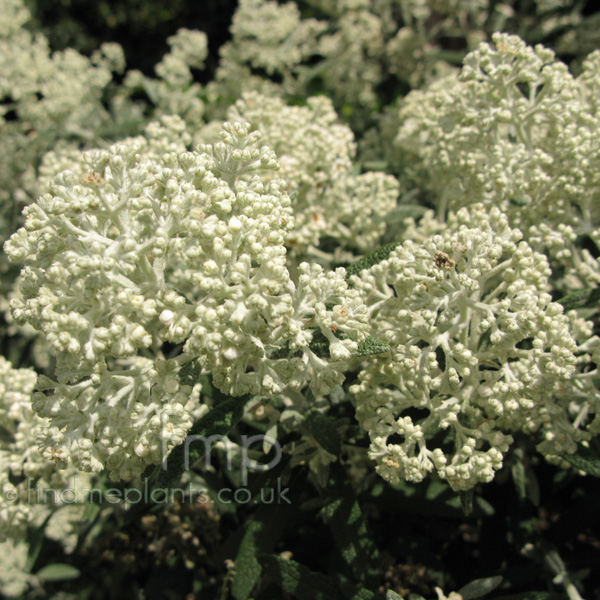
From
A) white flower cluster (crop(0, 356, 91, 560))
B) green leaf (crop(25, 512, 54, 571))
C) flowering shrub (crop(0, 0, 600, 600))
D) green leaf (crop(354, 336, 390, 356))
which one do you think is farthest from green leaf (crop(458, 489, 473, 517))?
green leaf (crop(25, 512, 54, 571))

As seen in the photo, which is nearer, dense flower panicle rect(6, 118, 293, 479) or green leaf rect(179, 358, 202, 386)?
dense flower panicle rect(6, 118, 293, 479)

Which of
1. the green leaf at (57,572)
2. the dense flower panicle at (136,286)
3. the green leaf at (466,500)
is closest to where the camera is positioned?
the dense flower panicle at (136,286)

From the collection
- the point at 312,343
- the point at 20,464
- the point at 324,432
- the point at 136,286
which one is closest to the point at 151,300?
the point at 136,286

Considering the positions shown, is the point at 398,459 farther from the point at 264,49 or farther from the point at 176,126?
the point at 264,49

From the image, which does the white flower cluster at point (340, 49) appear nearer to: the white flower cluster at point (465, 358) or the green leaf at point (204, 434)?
the white flower cluster at point (465, 358)

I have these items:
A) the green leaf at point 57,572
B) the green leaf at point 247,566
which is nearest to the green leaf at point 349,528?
the green leaf at point 247,566

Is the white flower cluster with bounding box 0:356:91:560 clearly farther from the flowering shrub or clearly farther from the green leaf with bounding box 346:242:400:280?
the green leaf with bounding box 346:242:400:280
